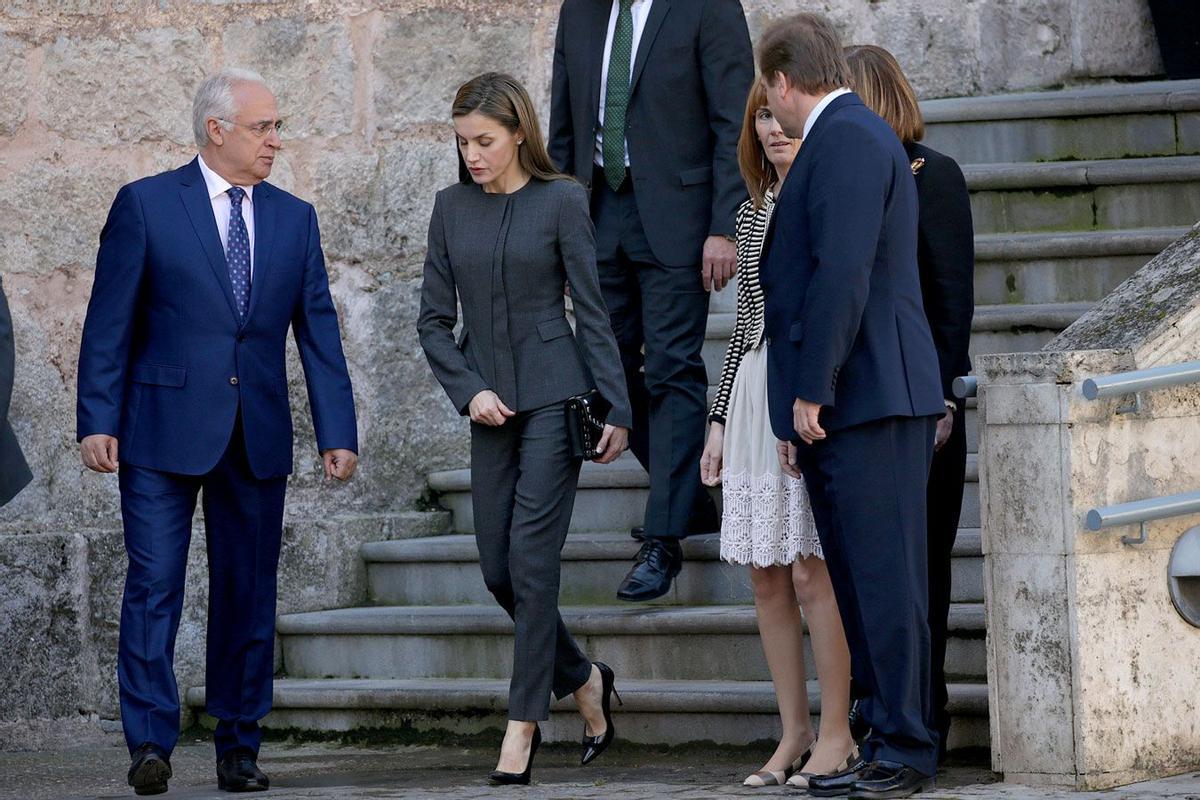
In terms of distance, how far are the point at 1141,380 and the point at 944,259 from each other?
66cm

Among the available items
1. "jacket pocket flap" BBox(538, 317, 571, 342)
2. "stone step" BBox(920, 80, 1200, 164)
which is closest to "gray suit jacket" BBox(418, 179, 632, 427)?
"jacket pocket flap" BBox(538, 317, 571, 342)

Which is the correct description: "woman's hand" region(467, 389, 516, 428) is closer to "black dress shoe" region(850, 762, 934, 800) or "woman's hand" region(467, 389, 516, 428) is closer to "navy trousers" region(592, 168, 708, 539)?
"navy trousers" region(592, 168, 708, 539)

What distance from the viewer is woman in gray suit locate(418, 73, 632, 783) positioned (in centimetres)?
528

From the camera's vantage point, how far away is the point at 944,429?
16.7 feet

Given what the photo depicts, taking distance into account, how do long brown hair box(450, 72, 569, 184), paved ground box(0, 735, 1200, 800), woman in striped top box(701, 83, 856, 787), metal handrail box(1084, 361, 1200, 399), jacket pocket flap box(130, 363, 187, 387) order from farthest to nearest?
jacket pocket flap box(130, 363, 187, 387) < long brown hair box(450, 72, 569, 184) < woman in striped top box(701, 83, 856, 787) < paved ground box(0, 735, 1200, 800) < metal handrail box(1084, 361, 1200, 399)

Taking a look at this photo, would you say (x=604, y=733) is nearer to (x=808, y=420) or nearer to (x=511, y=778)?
(x=511, y=778)

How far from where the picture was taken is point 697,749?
18.7 ft

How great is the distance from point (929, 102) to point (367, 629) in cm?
317

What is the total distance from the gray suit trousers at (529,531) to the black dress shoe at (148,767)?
2.95 ft

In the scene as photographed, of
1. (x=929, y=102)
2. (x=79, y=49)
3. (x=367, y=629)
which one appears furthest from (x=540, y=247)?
(x=929, y=102)

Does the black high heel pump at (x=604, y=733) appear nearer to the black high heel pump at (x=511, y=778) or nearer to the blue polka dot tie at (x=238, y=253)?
the black high heel pump at (x=511, y=778)

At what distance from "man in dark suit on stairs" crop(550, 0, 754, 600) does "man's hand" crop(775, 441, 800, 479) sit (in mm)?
1058

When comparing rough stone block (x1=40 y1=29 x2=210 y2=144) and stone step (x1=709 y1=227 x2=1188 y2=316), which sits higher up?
rough stone block (x1=40 y1=29 x2=210 y2=144)

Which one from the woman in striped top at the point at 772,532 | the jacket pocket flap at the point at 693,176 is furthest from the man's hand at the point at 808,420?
the jacket pocket flap at the point at 693,176
